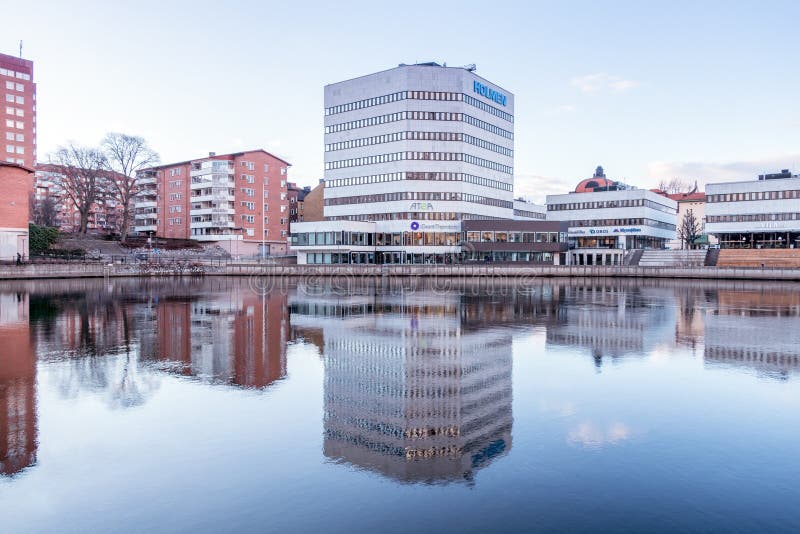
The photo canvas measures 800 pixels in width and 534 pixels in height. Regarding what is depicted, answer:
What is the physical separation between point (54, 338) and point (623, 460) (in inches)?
925

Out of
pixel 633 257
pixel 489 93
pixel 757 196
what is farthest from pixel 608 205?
pixel 489 93

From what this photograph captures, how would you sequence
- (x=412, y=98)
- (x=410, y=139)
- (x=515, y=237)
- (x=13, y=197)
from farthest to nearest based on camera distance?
(x=515, y=237), (x=410, y=139), (x=412, y=98), (x=13, y=197)

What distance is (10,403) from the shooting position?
46.0 feet

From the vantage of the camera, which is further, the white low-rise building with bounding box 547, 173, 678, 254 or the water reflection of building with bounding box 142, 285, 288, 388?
the white low-rise building with bounding box 547, 173, 678, 254

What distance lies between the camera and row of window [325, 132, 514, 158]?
105 m

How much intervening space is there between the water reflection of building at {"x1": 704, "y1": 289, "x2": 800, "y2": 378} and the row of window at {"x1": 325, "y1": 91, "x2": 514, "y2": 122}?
7250cm

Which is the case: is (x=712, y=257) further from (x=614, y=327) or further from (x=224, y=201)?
(x=224, y=201)

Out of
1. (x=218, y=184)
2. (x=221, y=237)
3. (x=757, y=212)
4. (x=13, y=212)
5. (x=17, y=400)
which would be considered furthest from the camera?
(x=221, y=237)

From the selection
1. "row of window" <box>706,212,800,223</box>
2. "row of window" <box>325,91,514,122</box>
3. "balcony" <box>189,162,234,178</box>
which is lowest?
"row of window" <box>706,212,800,223</box>

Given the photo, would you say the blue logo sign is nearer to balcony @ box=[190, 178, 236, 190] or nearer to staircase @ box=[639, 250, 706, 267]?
staircase @ box=[639, 250, 706, 267]

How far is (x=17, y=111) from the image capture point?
121m

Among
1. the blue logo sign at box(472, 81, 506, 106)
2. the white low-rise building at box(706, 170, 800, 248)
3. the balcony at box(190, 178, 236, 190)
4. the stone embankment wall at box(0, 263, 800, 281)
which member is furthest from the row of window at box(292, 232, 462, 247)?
the white low-rise building at box(706, 170, 800, 248)

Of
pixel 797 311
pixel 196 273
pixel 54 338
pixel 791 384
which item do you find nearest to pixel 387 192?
pixel 196 273

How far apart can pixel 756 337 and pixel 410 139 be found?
83.9 m
